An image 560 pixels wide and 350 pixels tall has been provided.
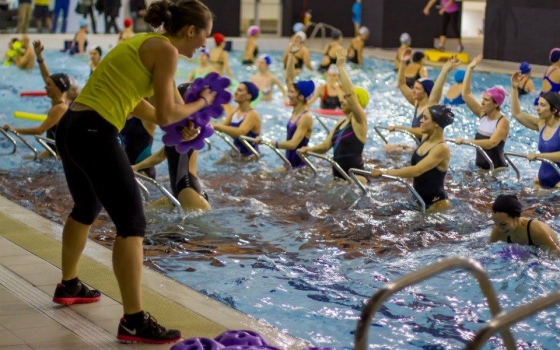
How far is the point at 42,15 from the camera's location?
1083 inches

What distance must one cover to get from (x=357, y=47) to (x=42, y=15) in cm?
949

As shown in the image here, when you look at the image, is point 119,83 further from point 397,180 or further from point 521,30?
point 521,30

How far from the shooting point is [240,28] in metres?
31.4

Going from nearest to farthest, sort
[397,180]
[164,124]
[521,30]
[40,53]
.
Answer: [164,124] < [397,180] < [40,53] < [521,30]

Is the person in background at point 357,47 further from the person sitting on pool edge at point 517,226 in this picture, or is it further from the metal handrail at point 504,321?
the metal handrail at point 504,321

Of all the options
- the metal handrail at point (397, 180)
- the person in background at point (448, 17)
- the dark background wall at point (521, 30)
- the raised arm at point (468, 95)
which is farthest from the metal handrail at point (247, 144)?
the person in background at point (448, 17)

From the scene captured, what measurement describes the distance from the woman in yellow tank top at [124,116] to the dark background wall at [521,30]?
18.3 m

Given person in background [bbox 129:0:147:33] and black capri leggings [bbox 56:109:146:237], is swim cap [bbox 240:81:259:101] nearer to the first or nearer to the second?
black capri leggings [bbox 56:109:146:237]

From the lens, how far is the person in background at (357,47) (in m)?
23.9

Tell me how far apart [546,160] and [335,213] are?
7.49ft

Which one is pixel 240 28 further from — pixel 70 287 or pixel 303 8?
pixel 70 287

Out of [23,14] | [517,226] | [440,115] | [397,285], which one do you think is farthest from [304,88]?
[23,14]

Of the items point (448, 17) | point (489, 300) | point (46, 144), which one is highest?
point (489, 300)

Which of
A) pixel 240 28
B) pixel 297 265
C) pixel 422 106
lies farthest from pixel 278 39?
pixel 297 265
